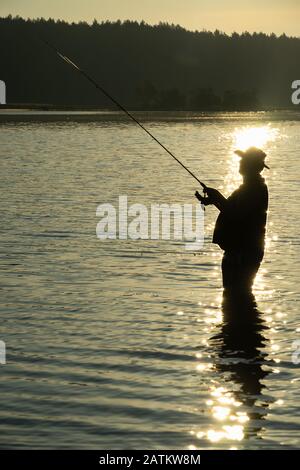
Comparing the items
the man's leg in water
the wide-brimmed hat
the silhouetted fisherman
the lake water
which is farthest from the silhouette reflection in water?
the wide-brimmed hat

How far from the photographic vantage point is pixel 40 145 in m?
58.1

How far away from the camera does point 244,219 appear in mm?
11891

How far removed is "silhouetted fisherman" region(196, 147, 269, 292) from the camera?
11.8 metres

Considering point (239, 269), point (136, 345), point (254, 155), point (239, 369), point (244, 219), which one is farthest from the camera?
point (239, 269)

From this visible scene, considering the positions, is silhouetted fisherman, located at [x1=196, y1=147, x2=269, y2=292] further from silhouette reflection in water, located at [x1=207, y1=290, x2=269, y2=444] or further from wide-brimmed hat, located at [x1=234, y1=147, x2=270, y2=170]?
silhouette reflection in water, located at [x1=207, y1=290, x2=269, y2=444]

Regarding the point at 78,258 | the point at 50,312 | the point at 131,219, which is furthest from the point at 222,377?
the point at 131,219

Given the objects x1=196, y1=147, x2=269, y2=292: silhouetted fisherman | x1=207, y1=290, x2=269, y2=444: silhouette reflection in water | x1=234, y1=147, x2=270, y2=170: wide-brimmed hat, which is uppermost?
x1=234, y1=147, x2=270, y2=170: wide-brimmed hat

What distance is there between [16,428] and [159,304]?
482 cm

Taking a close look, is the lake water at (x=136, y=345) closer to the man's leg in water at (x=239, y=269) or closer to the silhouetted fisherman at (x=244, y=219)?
the man's leg in water at (x=239, y=269)

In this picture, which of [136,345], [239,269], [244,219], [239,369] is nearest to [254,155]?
[244,219]

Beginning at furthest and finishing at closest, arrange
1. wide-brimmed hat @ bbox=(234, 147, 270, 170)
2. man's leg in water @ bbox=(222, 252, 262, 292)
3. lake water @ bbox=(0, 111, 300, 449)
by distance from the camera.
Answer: man's leg in water @ bbox=(222, 252, 262, 292) → wide-brimmed hat @ bbox=(234, 147, 270, 170) → lake water @ bbox=(0, 111, 300, 449)

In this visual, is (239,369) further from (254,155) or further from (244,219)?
(254,155)
